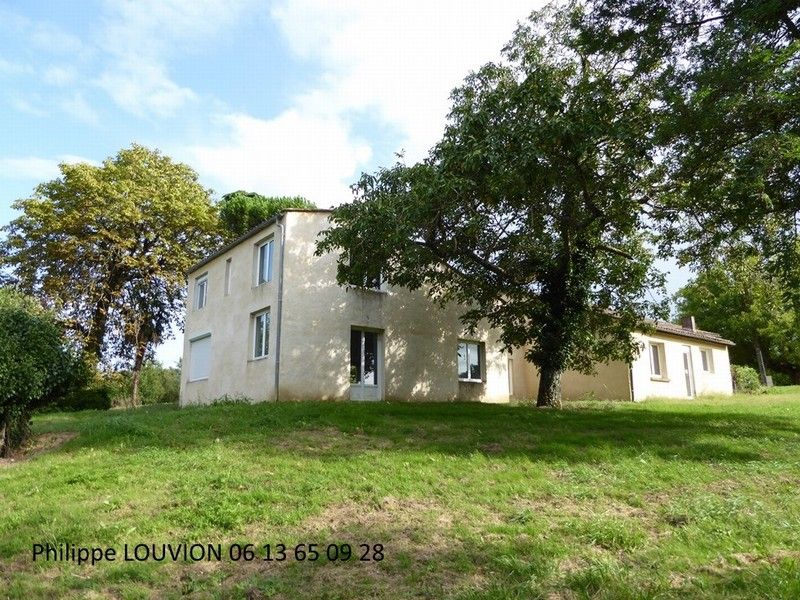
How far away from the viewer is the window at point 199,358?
21828 millimetres

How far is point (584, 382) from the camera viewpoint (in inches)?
989

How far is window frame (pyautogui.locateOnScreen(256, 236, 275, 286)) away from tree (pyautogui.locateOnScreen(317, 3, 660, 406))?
3.72 m

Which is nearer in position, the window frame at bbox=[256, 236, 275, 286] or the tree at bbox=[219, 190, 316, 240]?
the window frame at bbox=[256, 236, 275, 286]

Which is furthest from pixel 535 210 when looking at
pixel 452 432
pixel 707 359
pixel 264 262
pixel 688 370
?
pixel 707 359

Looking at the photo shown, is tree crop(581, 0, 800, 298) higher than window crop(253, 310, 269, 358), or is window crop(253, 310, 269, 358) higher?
tree crop(581, 0, 800, 298)

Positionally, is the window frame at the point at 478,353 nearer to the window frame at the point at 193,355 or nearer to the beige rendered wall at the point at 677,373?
the beige rendered wall at the point at 677,373

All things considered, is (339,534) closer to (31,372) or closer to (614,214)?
(31,372)

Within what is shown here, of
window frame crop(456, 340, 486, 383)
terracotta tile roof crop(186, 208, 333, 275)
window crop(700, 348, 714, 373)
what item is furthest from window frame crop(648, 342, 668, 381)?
terracotta tile roof crop(186, 208, 333, 275)

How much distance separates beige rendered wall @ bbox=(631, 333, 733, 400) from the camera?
24781mm

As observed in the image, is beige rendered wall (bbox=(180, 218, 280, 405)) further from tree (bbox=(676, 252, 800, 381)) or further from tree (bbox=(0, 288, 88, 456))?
tree (bbox=(676, 252, 800, 381))

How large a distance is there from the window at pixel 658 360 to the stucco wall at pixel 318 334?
8779mm

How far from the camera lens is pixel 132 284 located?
31.0m

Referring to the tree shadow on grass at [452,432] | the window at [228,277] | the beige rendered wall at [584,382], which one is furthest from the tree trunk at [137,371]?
the beige rendered wall at [584,382]

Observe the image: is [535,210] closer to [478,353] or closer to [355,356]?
[355,356]
